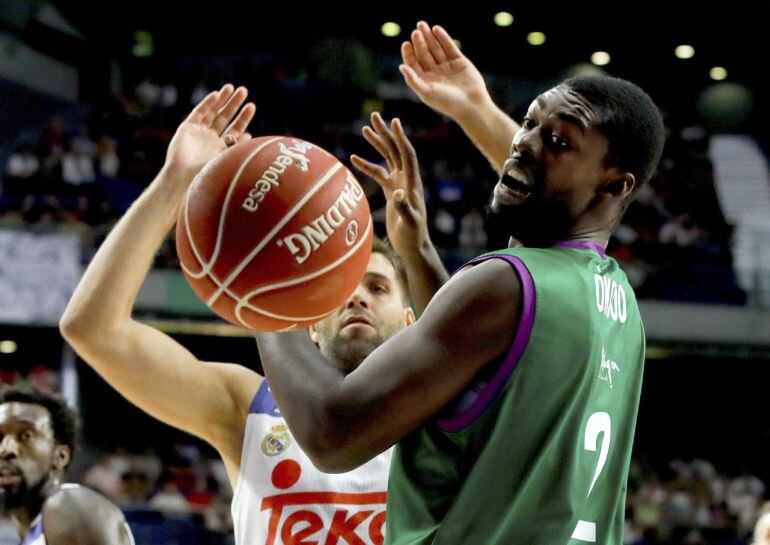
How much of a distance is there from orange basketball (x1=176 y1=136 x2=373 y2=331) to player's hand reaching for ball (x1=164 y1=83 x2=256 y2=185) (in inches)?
18.5

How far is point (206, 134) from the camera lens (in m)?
2.68

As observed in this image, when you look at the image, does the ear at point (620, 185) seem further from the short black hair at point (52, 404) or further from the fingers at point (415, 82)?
the short black hair at point (52, 404)

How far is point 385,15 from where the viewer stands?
15312 millimetres

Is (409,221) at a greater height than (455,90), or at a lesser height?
lesser

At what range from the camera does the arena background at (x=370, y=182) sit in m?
10.7

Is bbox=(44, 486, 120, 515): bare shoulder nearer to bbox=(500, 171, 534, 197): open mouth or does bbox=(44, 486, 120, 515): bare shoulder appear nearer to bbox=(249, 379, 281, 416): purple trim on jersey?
bbox=(249, 379, 281, 416): purple trim on jersey

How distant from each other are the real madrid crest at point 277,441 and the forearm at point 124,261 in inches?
22.9

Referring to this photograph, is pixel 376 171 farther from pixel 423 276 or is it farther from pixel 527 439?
pixel 527 439

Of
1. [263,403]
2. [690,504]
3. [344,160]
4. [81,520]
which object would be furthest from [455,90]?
[344,160]

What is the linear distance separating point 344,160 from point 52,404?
8625mm

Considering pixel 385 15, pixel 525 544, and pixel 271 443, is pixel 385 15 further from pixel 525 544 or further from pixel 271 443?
pixel 525 544

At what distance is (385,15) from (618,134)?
13855mm

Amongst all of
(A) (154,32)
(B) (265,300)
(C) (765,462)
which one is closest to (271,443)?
(B) (265,300)

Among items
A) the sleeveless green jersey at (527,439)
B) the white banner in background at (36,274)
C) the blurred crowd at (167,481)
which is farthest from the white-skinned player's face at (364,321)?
the white banner in background at (36,274)
